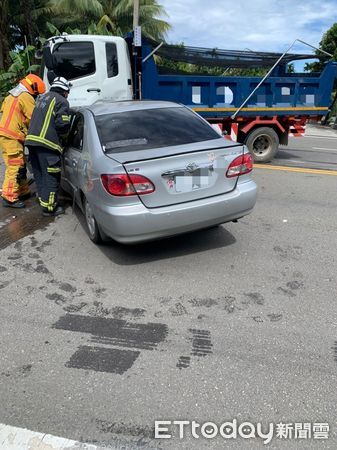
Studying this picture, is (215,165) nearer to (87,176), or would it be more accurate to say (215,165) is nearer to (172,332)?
(87,176)

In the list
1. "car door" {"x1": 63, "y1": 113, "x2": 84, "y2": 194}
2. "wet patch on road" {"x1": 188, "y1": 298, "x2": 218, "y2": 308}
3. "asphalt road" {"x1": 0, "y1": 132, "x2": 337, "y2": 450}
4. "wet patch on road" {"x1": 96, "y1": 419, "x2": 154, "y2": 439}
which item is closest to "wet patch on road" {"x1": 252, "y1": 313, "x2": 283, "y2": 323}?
"asphalt road" {"x1": 0, "y1": 132, "x2": 337, "y2": 450}

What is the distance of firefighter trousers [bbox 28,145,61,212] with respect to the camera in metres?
5.31

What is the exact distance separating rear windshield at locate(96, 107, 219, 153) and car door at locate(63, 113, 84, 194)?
0.43m

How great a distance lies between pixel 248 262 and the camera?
416 cm

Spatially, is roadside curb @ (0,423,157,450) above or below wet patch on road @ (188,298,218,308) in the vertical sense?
above

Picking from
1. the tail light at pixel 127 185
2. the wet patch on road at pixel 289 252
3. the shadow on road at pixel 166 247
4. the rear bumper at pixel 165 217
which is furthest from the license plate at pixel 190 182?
the wet patch on road at pixel 289 252

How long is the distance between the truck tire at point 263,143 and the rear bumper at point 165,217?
4856 mm

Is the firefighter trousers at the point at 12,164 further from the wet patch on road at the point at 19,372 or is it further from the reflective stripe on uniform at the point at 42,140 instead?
the wet patch on road at the point at 19,372

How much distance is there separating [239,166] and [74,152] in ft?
6.60

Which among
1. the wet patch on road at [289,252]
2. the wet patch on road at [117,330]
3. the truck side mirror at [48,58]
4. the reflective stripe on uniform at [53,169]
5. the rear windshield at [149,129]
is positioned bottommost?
the wet patch on road at [289,252]

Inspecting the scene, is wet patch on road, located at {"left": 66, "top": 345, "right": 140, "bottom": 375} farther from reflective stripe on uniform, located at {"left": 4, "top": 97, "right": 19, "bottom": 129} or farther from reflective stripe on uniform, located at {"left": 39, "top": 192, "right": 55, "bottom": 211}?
reflective stripe on uniform, located at {"left": 4, "top": 97, "right": 19, "bottom": 129}

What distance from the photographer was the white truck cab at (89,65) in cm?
760

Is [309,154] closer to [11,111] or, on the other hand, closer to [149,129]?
[149,129]

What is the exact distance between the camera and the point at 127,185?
3674 millimetres
